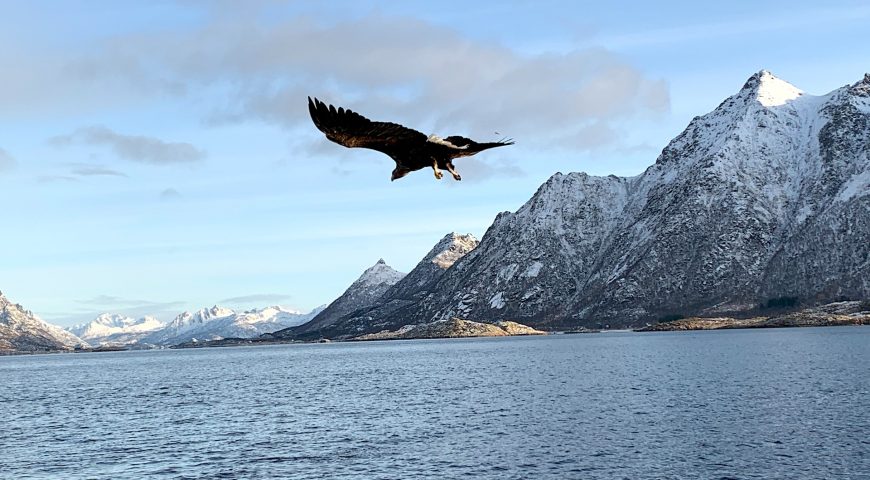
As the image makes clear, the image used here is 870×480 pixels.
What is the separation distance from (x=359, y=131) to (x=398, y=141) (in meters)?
0.87

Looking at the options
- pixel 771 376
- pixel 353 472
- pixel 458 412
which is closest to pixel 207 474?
pixel 353 472

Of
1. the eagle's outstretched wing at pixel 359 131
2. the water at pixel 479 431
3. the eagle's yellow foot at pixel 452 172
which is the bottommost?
the water at pixel 479 431

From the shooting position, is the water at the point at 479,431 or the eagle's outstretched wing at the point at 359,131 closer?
the eagle's outstretched wing at the point at 359,131

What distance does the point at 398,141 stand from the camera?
773 inches

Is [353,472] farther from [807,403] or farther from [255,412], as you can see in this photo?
[807,403]

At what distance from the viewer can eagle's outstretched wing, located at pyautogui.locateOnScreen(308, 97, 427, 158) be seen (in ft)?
62.4

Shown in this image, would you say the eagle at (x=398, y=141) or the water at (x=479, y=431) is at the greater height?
the eagle at (x=398, y=141)

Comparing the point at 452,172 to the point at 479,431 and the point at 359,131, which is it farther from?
the point at 479,431

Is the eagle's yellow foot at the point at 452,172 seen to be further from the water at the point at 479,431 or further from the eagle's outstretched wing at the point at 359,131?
the water at the point at 479,431

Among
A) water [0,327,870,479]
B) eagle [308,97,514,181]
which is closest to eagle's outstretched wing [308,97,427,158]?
eagle [308,97,514,181]

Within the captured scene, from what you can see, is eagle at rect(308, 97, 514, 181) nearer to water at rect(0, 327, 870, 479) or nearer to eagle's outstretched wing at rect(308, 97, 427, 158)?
eagle's outstretched wing at rect(308, 97, 427, 158)

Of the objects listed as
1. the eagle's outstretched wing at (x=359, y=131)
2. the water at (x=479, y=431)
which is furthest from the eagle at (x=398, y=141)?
the water at (x=479, y=431)

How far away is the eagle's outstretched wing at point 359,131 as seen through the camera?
1902 cm

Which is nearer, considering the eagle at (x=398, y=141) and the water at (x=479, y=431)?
the eagle at (x=398, y=141)
